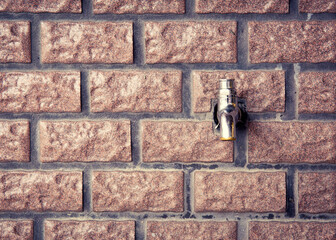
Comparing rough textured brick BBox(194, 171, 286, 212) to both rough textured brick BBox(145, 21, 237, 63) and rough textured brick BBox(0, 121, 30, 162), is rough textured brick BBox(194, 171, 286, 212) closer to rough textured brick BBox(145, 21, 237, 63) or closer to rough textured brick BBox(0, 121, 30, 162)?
rough textured brick BBox(145, 21, 237, 63)

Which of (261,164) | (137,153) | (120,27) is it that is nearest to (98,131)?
(137,153)

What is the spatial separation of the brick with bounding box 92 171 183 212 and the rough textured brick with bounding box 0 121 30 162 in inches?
6.3

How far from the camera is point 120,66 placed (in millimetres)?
581

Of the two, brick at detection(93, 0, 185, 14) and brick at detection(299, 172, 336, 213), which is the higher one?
brick at detection(93, 0, 185, 14)

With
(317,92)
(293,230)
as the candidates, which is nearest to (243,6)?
(317,92)

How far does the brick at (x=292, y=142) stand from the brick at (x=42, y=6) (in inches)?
17.8

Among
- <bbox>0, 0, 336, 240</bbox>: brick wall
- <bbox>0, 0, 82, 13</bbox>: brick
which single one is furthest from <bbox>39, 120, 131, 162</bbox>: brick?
<bbox>0, 0, 82, 13</bbox>: brick

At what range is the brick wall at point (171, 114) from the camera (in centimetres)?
57

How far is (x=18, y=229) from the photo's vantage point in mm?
590

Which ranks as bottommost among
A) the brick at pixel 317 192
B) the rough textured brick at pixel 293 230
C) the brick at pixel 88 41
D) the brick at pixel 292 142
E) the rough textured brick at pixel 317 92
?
the rough textured brick at pixel 293 230

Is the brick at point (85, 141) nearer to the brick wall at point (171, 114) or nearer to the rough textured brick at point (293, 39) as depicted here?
Answer: the brick wall at point (171, 114)

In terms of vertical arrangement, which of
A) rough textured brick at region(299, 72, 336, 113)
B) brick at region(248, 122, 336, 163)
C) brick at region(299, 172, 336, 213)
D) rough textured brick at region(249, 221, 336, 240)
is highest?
rough textured brick at region(299, 72, 336, 113)

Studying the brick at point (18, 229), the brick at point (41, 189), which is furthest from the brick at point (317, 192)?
the brick at point (18, 229)

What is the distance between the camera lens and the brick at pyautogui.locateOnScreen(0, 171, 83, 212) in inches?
22.9
